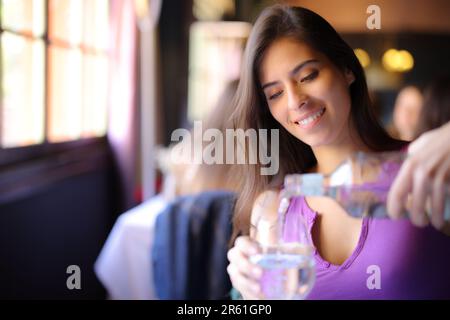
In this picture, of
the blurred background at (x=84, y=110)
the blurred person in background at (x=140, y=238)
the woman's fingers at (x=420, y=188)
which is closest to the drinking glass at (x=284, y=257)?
the woman's fingers at (x=420, y=188)

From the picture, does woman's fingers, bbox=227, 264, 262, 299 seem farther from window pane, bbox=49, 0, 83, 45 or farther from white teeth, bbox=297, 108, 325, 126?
window pane, bbox=49, 0, 83, 45

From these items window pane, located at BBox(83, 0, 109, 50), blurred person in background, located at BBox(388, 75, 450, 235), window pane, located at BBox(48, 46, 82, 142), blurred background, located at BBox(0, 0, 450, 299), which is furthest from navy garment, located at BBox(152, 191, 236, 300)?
blurred person in background, located at BBox(388, 75, 450, 235)

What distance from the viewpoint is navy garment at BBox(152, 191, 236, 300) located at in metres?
1.19

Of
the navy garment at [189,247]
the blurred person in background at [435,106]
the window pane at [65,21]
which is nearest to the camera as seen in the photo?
the blurred person in background at [435,106]

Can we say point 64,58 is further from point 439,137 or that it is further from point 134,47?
point 439,137

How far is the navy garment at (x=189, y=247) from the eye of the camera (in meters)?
1.19

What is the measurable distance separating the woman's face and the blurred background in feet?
0.36

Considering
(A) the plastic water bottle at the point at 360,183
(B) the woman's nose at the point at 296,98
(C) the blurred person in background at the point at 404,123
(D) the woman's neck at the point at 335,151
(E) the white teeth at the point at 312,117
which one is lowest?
(A) the plastic water bottle at the point at 360,183

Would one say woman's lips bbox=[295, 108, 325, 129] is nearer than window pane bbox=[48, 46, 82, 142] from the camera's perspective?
Yes

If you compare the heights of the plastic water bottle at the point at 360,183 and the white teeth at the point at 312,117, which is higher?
the white teeth at the point at 312,117

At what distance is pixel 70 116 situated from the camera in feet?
5.14

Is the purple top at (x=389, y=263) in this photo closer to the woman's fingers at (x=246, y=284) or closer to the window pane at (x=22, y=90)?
the woman's fingers at (x=246, y=284)

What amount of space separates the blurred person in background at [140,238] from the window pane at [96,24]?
0.40 metres

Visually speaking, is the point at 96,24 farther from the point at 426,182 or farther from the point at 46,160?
the point at 426,182
